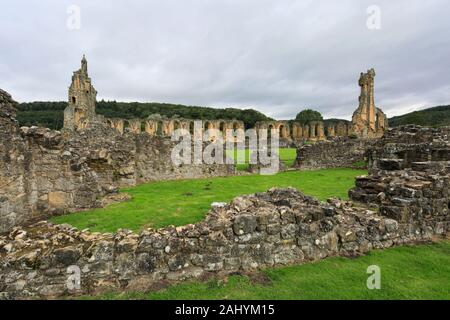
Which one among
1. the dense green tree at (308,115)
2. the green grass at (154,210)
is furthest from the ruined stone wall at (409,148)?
the dense green tree at (308,115)

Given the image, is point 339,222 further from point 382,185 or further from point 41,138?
point 41,138

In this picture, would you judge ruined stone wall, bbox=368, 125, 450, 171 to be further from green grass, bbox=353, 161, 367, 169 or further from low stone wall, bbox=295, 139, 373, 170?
low stone wall, bbox=295, 139, 373, 170

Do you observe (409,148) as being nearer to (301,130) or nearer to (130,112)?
(301,130)

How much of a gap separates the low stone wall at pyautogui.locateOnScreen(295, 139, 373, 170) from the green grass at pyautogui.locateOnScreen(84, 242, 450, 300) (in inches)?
689

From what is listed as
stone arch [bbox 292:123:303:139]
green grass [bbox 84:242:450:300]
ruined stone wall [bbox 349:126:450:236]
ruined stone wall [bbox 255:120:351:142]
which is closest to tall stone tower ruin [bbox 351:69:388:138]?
ruined stone wall [bbox 255:120:351:142]

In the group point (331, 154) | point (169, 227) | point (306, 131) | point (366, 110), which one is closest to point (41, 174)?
point (169, 227)

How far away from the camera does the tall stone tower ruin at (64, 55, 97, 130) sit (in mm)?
40750

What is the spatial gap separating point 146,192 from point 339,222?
8929mm

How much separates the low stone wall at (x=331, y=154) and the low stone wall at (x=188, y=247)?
649 inches

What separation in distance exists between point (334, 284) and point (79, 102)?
46.5m

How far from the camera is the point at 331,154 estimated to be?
23688 millimetres

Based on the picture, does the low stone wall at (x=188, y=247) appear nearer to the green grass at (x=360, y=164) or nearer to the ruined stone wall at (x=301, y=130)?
the green grass at (x=360, y=164)

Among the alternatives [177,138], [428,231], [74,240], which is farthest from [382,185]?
Answer: [177,138]

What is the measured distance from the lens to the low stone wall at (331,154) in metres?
23.2
